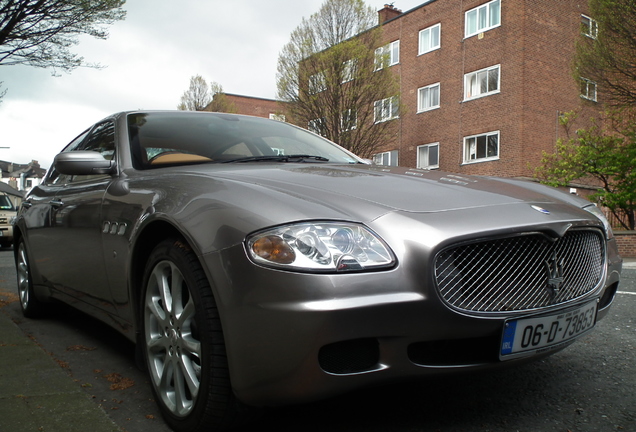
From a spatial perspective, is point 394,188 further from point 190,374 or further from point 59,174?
point 59,174

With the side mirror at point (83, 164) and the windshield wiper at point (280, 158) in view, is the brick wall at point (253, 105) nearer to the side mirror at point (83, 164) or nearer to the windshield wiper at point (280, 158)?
the windshield wiper at point (280, 158)

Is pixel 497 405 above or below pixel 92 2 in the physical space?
below

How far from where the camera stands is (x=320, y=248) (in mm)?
1919

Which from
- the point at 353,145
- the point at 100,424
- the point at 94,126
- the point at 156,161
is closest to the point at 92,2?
the point at 94,126

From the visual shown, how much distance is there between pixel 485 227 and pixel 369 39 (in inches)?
772

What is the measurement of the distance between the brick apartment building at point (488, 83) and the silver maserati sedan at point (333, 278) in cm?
1854

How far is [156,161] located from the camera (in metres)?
3.17

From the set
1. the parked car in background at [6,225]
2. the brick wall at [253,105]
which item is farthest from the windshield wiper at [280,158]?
the brick wall at [253,105]

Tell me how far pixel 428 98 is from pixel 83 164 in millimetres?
23100

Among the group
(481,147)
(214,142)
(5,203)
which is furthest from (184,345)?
(481,147)

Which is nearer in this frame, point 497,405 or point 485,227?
point 485,227

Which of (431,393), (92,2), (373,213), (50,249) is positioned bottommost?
(431,393)

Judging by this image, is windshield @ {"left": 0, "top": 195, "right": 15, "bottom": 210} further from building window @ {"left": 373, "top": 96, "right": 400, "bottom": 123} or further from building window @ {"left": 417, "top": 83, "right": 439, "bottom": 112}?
building window @ {"left": 417, "top": 83, "right": 439, "bottom": 112}

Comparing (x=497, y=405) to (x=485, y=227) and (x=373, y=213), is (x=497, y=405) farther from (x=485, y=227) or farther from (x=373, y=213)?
(x=373, y=213)
